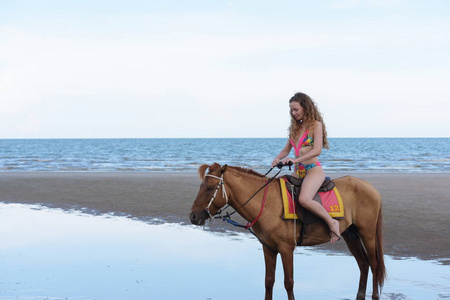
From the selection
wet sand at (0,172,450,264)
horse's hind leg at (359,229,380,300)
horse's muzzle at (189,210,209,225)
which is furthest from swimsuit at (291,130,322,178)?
wet sand at (0,172,450,264)

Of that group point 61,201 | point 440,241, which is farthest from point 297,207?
point 61,201

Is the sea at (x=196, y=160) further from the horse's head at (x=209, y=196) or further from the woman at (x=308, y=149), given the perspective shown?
the horse's head at (x=209, y=196)

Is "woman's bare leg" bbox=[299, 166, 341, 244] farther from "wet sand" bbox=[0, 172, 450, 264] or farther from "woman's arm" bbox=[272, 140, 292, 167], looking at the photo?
"wet sand" bbox=[0, 172, 450, 264]

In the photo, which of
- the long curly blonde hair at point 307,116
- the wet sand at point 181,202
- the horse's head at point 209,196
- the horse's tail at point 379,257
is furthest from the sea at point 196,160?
the horse's head at point 209,196

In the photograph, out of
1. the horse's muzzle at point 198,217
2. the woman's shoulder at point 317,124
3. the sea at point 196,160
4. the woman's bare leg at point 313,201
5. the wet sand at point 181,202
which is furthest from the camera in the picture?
the sea at point 196,160

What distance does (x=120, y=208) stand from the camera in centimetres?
1323

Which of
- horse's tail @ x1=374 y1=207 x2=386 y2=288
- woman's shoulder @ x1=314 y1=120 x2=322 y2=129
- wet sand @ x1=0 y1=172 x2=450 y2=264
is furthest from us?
wet sand @ x1=0 y1=172 x2=450 y2=264

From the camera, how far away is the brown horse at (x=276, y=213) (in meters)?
5.02

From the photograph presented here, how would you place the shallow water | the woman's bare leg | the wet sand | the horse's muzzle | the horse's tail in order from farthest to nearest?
the wet sand → the shallow water → the horse's tail → the woman's bare leg → the horse's muzzle

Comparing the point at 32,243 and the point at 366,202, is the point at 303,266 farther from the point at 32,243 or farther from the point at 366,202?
the point at 32,243

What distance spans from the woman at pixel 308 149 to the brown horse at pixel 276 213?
235mm

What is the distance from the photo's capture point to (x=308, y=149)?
532 centimetres

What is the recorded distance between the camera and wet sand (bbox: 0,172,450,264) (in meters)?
8.86

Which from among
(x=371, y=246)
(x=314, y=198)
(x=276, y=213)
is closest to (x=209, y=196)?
(x=276, y=213)
